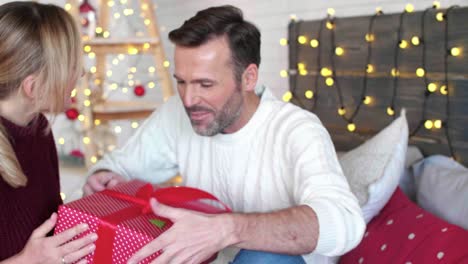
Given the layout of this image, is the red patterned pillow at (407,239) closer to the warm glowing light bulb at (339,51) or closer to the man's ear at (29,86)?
the warm glowing light bulb at (339,51)

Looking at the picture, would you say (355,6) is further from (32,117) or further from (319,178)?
(32,117)

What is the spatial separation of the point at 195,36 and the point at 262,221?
0.56 metres

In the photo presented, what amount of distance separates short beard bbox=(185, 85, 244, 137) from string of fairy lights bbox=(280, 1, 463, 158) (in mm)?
760

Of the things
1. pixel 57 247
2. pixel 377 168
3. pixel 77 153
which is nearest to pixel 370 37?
pixel 377 168

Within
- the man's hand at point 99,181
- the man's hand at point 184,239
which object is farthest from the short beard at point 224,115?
the man's hand at point 184,239

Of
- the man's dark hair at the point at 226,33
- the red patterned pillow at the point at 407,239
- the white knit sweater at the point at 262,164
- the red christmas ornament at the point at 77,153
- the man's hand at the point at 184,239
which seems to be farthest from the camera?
the red christmas ornament at the point at 77,153

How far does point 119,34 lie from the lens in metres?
4.02

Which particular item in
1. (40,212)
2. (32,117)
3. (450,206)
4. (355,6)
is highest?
(355,6)

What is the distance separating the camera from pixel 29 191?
123 cm

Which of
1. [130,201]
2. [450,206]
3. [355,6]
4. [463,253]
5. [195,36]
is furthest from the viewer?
[355,6]

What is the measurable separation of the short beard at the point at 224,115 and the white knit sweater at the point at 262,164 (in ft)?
0.17

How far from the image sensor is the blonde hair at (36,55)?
43.1 inches

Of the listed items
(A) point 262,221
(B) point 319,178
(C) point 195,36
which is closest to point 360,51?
(C) point 195,36

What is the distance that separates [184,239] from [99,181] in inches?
24.5
